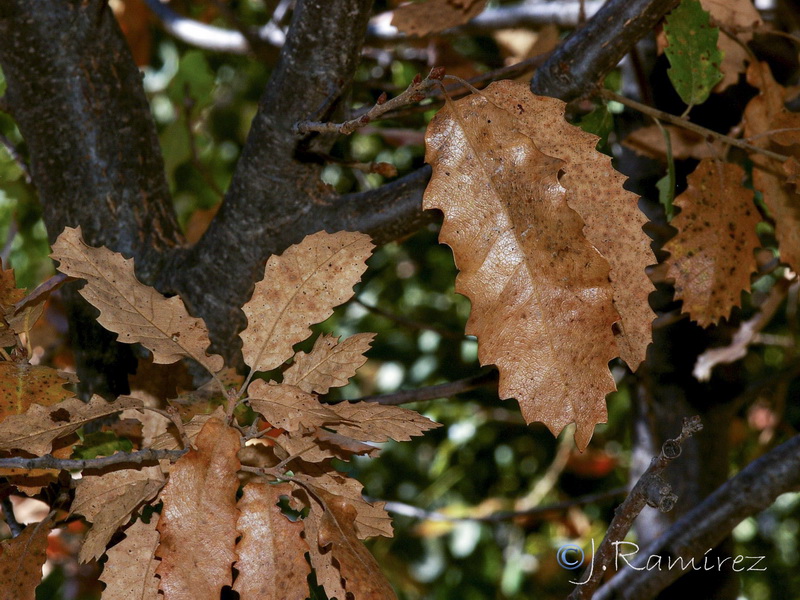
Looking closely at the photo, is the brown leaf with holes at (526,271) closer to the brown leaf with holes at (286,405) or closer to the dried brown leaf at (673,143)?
the brown leaf with holes at (286,405)

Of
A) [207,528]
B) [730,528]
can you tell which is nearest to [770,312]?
[730,528]

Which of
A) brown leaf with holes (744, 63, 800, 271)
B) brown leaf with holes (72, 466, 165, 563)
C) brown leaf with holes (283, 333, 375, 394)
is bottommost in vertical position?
brown leaf with holes (744, 63, 800, 271)

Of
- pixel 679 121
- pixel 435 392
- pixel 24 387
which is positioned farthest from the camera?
pixel 435 392

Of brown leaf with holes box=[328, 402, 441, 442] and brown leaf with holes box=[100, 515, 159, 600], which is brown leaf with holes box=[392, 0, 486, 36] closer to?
brown leaf with holes box=[328, 402, 441, 442]

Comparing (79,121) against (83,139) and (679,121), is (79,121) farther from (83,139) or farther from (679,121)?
(679,121)

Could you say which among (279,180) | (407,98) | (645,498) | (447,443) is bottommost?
(447,443)

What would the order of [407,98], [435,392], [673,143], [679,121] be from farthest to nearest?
[673,143] < [435,392] < [679,121] < [407,98]

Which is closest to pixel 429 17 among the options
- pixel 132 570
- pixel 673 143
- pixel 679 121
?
pixel 673 143

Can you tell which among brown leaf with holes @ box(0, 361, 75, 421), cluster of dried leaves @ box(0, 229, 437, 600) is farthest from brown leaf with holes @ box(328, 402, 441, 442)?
brown leaf with holes @ box(0, 361, 75, 421)
